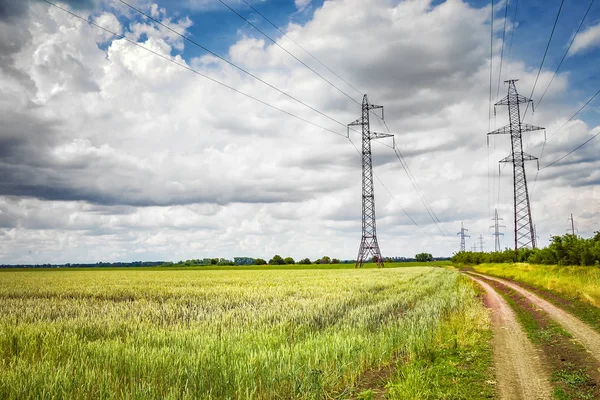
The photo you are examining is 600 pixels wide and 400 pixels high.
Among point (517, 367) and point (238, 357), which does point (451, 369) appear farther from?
point (238, 357)

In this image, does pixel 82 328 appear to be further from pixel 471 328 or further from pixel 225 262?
pixel 225 262

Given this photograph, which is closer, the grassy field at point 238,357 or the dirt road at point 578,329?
the grassy field at point 238,357

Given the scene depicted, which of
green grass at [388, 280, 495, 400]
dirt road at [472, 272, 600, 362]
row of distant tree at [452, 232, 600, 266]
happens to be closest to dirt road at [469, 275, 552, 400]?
green grass at [388, 280, 495, 400]

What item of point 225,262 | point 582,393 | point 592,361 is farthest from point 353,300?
point 225,262

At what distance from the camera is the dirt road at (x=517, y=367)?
722 cm

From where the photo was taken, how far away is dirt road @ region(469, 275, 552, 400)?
7.22 m

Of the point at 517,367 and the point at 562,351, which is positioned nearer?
the point at 517,367

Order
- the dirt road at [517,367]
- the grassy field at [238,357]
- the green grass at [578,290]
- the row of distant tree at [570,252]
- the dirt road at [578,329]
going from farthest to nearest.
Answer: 1. the row of distant tree at [570,252]
2. the green grass at [578,290]
3. the dirt road at [578,329]
4. the dirt road at [517,367]
5. the grassy field at [238,357]

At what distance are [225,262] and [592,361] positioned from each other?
192320mm

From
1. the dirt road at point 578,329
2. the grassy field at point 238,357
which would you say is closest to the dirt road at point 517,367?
the grassy field at point 238,357

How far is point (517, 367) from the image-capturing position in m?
8.95

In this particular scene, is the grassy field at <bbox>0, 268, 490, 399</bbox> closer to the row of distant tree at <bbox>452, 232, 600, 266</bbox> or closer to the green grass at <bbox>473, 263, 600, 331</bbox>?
the green grass at <bbox>473, 263, 600, 331</bbox>

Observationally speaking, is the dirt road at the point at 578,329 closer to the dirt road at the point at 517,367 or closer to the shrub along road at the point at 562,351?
the shrub along road at the point at 562,351

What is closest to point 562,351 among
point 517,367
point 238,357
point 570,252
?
point 517,367
